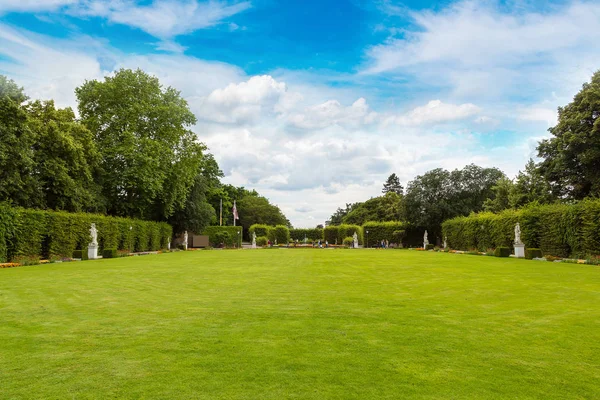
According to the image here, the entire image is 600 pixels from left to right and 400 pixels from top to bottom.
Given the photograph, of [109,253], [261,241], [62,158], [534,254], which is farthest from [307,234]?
[534,254]

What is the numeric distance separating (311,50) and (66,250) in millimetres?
19805

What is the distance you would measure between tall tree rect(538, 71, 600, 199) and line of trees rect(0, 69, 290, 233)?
96.3 feet

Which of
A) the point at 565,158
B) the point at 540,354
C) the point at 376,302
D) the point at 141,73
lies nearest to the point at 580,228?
the point at 565,158

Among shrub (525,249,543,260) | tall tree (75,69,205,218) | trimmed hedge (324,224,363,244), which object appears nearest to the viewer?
shrub (525,249,543,260)

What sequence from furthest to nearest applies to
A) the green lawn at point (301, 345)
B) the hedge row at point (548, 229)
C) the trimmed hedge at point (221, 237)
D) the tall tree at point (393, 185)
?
the tall tree at point (393, 185)
the trimmed hedge at point (221, 237)
the hedge row at point (548, 229)
the green lawn at point (301, 345)

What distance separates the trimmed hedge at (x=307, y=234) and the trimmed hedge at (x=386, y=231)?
13.5 metres

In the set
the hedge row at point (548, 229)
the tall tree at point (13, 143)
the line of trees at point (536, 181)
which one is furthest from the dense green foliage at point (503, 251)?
the tall tree at point (13, 143)

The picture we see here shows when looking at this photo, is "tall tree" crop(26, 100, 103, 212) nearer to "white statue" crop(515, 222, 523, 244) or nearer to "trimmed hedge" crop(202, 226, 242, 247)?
"trimmed hedge" crop(202, 226, 242, 247)

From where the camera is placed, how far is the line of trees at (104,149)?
913 inches

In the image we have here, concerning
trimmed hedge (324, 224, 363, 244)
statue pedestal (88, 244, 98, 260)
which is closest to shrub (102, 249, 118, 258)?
statue pedestal (88, 244, 98, 260)

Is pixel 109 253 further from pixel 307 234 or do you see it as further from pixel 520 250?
pixel 307 234

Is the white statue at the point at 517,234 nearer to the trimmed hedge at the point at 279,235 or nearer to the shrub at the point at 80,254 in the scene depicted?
the shrub at the point at 80,254

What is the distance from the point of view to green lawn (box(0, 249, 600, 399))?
3619 millimetres

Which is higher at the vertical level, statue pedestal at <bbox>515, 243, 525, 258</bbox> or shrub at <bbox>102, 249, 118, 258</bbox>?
statue pedestal at <bbox>515, 243, 525, 258</bbox>
